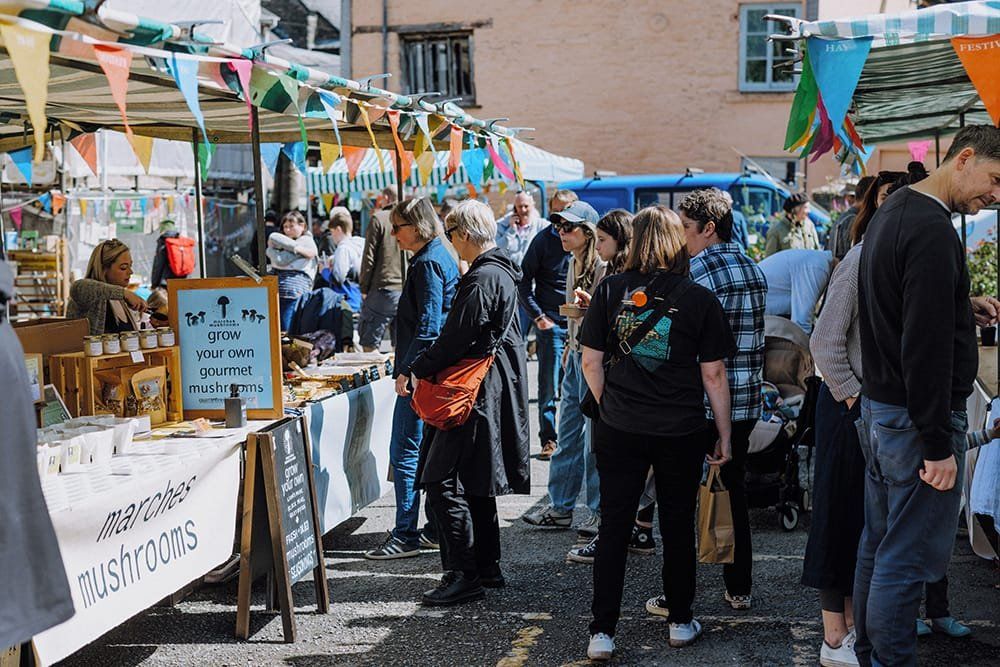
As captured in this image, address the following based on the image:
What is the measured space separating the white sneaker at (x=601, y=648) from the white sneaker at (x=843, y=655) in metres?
0.82

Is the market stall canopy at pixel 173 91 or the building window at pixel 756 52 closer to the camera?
the market stall canopy at pixel 173 91

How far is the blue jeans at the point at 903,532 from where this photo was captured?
3.47 m

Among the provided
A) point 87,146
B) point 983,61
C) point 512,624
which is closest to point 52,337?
point 512,624

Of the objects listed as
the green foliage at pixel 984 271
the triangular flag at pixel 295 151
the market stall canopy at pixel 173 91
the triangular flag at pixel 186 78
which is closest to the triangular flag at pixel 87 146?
the market stall canopy at pixel 173 91

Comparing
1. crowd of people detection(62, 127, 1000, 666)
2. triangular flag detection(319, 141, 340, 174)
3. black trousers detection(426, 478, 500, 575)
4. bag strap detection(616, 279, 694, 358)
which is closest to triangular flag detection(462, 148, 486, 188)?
triangular flag detection(319, 141, 340, 174)

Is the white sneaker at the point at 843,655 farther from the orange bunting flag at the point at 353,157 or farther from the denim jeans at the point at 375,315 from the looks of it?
the denim jeans at the point at 375,315

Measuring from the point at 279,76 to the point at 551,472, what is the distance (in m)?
2.91

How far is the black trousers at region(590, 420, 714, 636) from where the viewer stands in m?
4.36

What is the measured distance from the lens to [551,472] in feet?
21.4

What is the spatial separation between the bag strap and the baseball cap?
1983 mm

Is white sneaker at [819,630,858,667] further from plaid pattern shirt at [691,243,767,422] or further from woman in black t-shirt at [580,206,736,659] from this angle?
plaid pattern shirt at [691,243,767,422]

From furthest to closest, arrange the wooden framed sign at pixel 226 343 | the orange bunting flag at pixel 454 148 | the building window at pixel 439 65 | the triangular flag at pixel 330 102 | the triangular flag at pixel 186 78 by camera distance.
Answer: the building window at pixel 439 65, the orange bunting flag at pixel 454 148, the triangular flag at pixel 330 102, the wooden framed sign at pixel 226 343, the triangular flag at pixel 186 78

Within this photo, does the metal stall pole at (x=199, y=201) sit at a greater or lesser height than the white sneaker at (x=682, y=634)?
greater

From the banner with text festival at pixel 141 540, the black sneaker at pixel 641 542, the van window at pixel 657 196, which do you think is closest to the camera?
the banner with text festival at pixel 141 540
